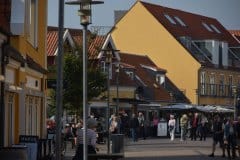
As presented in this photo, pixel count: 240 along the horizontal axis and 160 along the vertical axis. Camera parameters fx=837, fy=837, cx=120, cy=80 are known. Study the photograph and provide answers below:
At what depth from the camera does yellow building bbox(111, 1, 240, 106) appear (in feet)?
293

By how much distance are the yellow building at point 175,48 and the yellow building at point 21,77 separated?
5901 cm

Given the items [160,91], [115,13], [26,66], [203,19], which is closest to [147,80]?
[160,91]

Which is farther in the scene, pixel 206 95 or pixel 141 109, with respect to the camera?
pixel 206 95

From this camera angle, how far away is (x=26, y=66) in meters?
25.0

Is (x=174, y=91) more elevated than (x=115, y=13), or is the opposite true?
(x=115, y=13)

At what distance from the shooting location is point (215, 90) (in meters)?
95.1

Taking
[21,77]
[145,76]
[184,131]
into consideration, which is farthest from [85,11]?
[145,76]

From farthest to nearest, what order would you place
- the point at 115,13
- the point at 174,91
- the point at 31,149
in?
1. the point at 115,13
2. the point at 174,91
3. the point at 31,149

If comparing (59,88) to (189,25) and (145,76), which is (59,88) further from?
(189,25)

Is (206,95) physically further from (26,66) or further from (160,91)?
(26,66)

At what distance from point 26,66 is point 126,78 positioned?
50723 millimetres

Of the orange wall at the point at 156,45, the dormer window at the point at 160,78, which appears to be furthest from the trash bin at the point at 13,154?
the orange wall at the point at 156,45

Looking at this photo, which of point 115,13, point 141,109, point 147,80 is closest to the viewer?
point 141,109

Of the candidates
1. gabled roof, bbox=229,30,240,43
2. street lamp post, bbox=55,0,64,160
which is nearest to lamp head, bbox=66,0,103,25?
street lamp post, bbox=55,0,64,160
